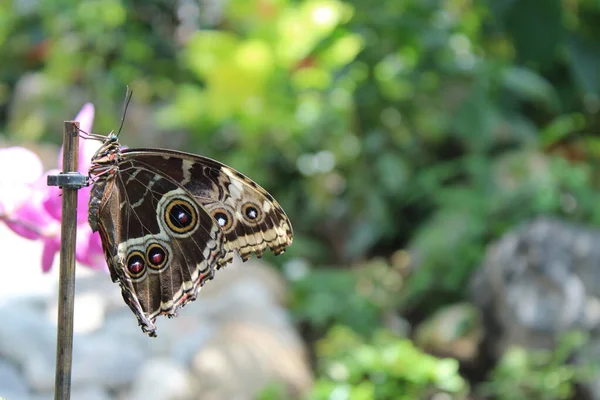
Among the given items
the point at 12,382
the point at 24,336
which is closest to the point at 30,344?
the point at 24,336

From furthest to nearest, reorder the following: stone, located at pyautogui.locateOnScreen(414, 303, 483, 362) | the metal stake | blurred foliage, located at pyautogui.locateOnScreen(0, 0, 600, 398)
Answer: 1. blurred foliage, located at pyautogui.locateOnScreen(0, 0, 600, 398)
2. stone, located at pyautogui.locateOnScreen(414, 303, 483, 362)
3. the metal stake

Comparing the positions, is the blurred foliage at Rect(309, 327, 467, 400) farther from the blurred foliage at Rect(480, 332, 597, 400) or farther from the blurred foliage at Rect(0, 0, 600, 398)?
the blurred foliage at Rect(480, 332, 597, 400)

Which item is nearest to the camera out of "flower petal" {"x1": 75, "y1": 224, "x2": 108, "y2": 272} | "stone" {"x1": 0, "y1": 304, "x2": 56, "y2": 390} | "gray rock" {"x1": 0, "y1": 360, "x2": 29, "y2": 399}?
"flower petal" {"x1": 75, "y1": 224, "x2": 108, "y2": 272}

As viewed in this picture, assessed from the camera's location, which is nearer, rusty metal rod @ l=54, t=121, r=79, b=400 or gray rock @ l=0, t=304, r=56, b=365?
rusty metal rod @ l=54, t=121, r=79, b=400

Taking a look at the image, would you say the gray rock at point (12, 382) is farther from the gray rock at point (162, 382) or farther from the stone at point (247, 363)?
the stone at point (247, 363)

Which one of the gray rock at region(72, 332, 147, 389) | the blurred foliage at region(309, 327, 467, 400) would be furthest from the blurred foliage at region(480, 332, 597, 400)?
the gray rock at region(72, 332, 147, 389)

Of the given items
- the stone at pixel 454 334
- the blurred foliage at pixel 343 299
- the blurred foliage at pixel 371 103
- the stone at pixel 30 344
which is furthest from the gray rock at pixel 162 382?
the blurred foliage at pixel 371 103

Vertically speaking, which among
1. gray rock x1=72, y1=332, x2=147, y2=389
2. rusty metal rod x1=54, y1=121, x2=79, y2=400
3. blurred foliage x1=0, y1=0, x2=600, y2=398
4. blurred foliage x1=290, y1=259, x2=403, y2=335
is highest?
blurred foliage x1=0, y1=0, x2=600, y2=398
